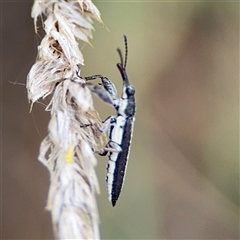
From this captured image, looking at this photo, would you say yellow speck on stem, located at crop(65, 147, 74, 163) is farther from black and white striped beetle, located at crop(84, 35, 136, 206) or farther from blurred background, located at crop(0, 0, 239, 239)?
blurred background, located at crop(0, 0, 239, 239)

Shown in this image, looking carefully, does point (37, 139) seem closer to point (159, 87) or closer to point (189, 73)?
point (159, 87)

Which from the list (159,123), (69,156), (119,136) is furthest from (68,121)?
(159,123)

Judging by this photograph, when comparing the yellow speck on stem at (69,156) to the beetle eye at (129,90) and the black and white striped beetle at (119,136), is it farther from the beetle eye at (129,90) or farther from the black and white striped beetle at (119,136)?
the beetle eye at (129,90)

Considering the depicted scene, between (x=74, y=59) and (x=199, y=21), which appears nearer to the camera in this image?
(x=74, y=59)

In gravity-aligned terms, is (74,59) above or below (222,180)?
above

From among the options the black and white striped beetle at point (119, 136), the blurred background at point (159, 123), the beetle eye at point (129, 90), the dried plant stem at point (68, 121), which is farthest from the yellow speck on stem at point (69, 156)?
the blurred background at point (159, 123)

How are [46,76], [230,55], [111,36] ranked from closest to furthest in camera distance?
[46,76], [111,36], [230,55]

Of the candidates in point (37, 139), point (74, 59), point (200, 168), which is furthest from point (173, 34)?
point (74, 59)

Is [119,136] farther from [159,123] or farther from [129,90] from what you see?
[159,123]
